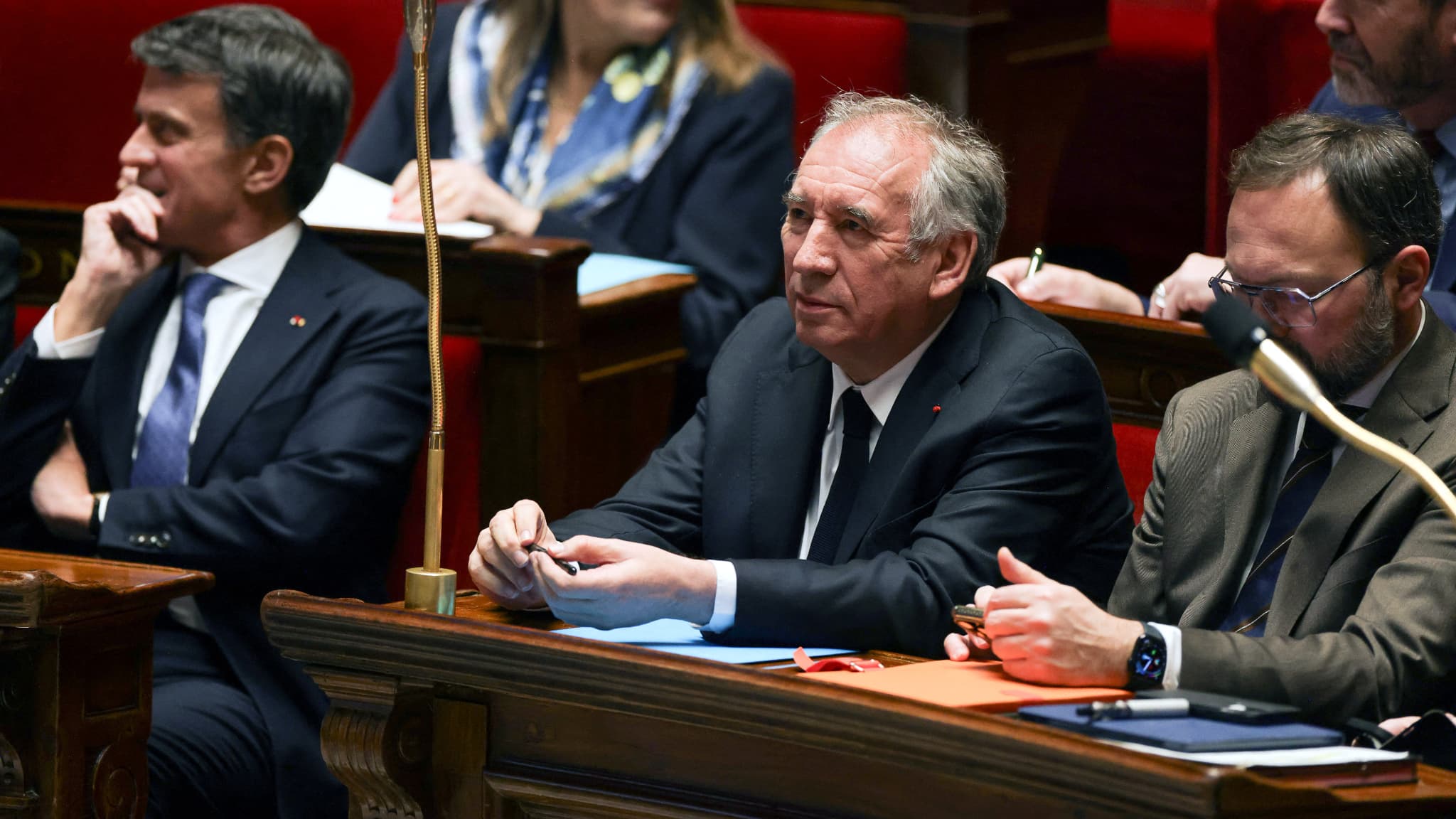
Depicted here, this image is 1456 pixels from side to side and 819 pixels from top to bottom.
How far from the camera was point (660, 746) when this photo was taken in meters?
1.90

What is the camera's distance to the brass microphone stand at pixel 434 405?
208 cm

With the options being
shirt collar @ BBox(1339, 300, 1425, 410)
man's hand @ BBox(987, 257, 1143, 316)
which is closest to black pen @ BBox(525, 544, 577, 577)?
shirt collar @ BBox(1339, 300, 1425, 410)

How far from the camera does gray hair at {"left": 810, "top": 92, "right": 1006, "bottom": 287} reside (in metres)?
2.39

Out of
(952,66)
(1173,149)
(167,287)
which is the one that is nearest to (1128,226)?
(1173,149)

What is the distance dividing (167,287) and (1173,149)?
2.37 meters

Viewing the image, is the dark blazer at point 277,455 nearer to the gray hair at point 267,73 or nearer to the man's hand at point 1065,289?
the gray hair at point 267,73

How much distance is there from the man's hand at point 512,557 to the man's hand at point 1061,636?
21.7 inches

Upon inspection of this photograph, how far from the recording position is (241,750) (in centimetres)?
281

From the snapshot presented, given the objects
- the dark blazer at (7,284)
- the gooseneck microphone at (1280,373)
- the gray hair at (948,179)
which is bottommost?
the dark blazer at (7,284)

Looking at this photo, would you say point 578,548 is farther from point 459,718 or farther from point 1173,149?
point 1173,149

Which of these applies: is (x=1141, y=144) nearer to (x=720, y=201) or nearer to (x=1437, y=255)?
(x=720, y=201)

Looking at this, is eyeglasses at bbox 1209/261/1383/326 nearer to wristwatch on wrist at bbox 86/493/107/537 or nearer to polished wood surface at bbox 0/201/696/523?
polished wood surface at bbox 0/201/696/523

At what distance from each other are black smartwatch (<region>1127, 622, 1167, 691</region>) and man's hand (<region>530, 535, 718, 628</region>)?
49cm

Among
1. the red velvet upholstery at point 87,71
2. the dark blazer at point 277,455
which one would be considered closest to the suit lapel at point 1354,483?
the dark blazer at point 277,455
